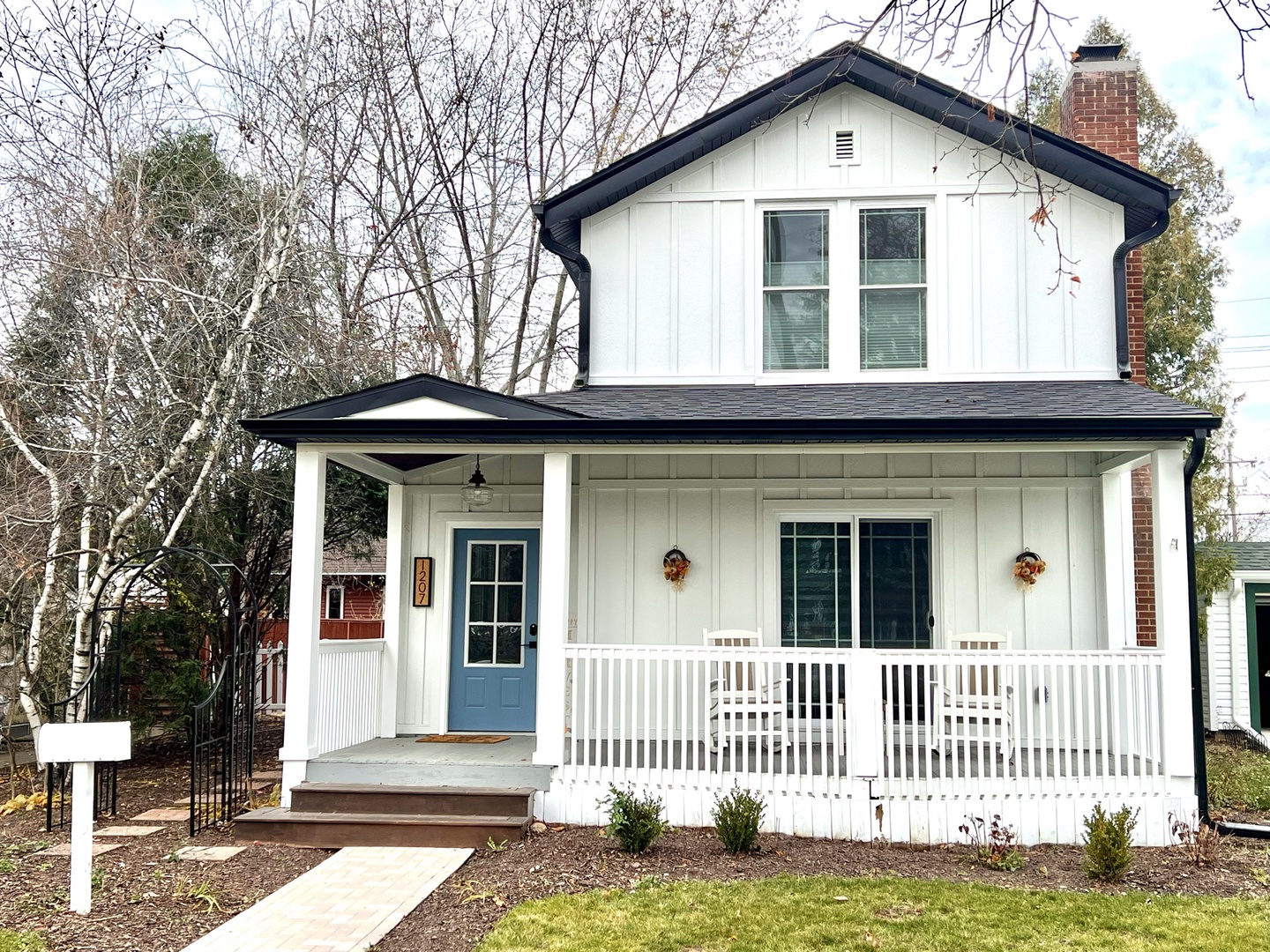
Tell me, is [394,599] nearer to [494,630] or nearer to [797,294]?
[494,630]

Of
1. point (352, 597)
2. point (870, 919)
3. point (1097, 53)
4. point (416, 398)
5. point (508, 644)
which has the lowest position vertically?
point (870, 919)

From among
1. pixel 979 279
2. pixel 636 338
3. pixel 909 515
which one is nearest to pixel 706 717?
pixel 909 515

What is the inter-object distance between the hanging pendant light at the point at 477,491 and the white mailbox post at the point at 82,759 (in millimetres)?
3954

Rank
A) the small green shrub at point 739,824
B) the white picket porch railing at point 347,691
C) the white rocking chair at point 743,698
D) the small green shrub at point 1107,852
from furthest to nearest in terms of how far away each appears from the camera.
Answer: the white picket porch railing at point 347,691 → the white rocking chair at point 743,698 → the small green shrub at point 739,824 → the small green shrub at point 1107,852

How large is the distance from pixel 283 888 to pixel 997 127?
8.86 metres

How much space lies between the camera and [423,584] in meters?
9.84

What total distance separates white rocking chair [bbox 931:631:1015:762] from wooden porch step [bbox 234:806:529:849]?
3278 millimetres

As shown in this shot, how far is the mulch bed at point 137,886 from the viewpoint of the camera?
551 cm

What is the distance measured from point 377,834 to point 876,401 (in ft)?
17.3

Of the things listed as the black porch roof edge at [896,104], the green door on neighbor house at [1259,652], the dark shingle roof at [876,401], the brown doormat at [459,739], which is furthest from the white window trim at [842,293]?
the green door on neighbor house at [1259,652]

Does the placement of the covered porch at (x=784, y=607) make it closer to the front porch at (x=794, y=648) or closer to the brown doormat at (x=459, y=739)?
the front porch at (x=794, y=648)

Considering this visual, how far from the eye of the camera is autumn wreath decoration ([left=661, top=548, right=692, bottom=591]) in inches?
368

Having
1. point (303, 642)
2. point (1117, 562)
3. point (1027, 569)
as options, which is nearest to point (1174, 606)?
point (1117, 562)

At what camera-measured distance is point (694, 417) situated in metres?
7.97
